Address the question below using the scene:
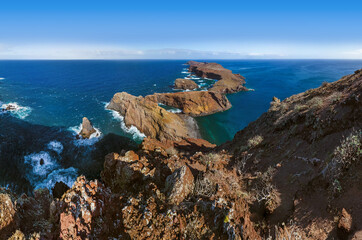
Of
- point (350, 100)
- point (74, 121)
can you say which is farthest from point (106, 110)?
point (350, 100)

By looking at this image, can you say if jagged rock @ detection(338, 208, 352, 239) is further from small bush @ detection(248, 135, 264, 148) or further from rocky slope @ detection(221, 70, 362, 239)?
small bush @ detection(248, 135, 264, 148)

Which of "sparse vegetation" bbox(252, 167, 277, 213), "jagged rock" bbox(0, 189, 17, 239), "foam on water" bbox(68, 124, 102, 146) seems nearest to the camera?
"jagged rock" bbox(0, 189, 17, 239)

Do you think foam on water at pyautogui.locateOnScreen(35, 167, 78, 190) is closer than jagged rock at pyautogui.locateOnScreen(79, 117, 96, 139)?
Yes

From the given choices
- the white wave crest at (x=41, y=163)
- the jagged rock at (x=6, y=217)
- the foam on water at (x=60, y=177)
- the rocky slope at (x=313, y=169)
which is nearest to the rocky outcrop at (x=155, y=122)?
the foam on water at (x=60, y=177)

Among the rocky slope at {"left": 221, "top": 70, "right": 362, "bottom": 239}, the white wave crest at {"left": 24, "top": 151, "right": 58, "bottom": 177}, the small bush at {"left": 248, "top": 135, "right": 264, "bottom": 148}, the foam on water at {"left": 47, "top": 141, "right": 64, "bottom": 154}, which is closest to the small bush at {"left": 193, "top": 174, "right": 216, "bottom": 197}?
the rocky slope at {"left": 221, "top": 70, "right": 362, "bottom": 239}

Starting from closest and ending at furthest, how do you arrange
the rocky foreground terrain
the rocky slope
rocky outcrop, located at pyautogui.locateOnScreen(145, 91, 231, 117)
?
the rocky foreground terrain < the rocky slope < rocky outcrop, located at pyautogui.locateOnScreen(145, 91, 231, 117)

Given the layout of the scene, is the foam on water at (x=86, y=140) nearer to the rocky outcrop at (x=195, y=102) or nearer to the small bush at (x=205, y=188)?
the rocky outcrop at (x=195, y=102)

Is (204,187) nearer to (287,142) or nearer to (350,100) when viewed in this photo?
(287,142)
